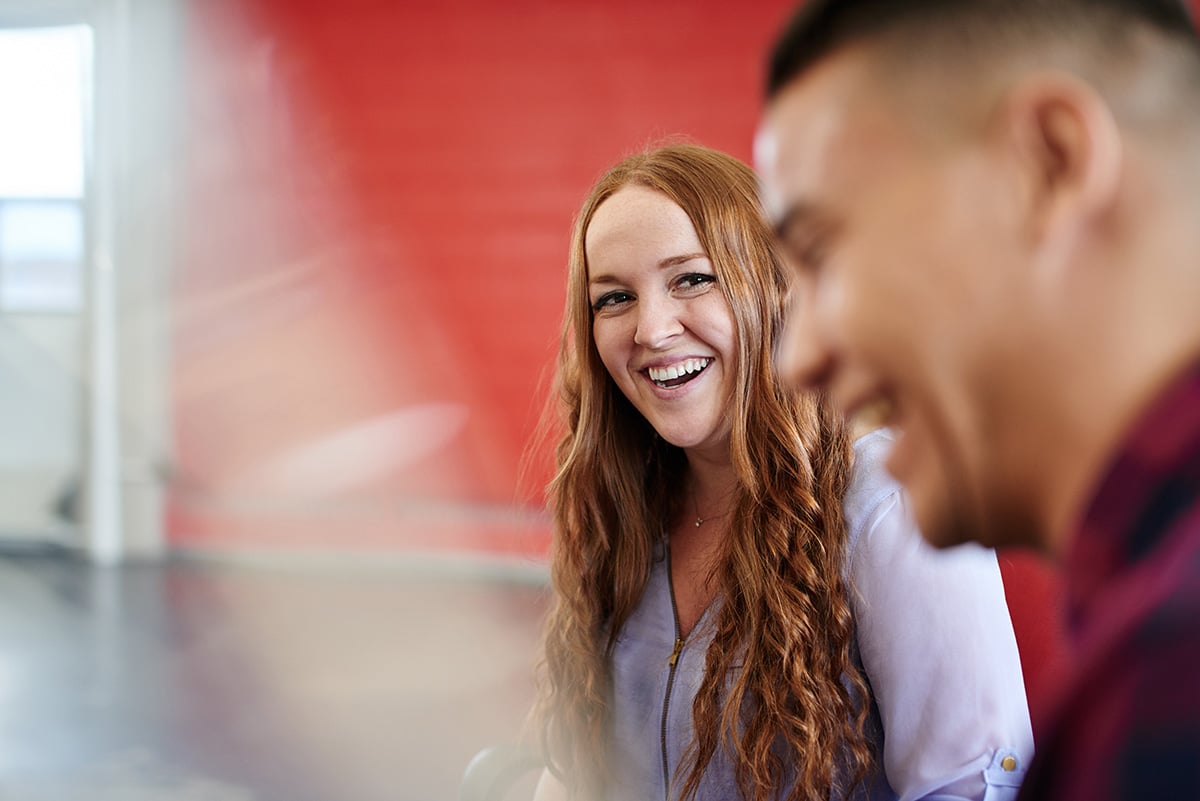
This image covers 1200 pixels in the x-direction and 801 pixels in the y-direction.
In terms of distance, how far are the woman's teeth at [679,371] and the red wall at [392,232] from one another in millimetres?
3264

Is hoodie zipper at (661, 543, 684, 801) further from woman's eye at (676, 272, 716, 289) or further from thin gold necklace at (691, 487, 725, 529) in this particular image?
woman's eye at (676, 272, 716, 289)

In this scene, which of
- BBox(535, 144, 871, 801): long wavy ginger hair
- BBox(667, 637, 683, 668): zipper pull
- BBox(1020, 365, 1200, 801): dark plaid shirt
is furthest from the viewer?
BBox(667, 637, 683, 668): zipper pull

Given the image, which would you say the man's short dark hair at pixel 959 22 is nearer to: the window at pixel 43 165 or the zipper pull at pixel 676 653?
the zipper pull at pixel 676 653

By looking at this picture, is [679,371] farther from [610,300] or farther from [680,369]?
[610,300]

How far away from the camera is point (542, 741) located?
57.3 inches

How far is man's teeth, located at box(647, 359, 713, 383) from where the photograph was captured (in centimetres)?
135

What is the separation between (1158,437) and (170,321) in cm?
553

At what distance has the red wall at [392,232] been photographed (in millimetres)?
4707

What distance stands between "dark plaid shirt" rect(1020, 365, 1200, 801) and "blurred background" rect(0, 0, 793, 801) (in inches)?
150

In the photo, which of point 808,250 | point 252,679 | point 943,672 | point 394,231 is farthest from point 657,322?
point 394,231

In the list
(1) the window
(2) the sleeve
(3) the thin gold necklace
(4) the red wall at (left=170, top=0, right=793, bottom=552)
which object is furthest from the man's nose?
(1) the window

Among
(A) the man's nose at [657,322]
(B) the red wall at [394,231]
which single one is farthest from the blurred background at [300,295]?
(A) the man's nose at [657,322]

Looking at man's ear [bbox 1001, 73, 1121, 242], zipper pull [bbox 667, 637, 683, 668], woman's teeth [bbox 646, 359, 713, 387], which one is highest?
man's ear [bbox 1001, 73, 1121, 242]

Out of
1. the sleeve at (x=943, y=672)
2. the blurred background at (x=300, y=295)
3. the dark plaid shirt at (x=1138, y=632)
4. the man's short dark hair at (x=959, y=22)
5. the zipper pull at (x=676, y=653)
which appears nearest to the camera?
the dark plaid shirt at (x=1138, y=632)
